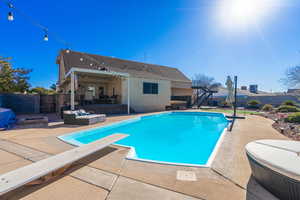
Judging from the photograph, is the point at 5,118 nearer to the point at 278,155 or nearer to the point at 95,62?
the point at 278,155

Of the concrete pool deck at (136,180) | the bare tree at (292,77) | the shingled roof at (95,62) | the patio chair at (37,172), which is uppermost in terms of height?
the shingled roof at (95,62)

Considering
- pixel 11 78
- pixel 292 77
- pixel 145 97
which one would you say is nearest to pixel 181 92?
pixel 145 97

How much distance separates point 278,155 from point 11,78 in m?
18.1

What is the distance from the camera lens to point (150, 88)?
49.1 ft

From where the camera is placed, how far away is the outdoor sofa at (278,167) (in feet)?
5.43

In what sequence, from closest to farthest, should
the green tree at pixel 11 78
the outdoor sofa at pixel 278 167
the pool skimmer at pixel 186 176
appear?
1. the outdoor sofa at pixel 278 167
2. the pool skimmer at pixel 186 176
3. the green tree at pixel 11 78

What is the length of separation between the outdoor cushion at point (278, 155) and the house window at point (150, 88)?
12.4 m

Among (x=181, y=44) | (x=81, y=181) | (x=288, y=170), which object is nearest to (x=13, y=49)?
(x=181, y=44)

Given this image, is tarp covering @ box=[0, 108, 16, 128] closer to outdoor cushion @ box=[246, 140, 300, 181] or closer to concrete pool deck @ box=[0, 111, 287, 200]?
concrete pool deck @ box=[0, 111, 287, 200]

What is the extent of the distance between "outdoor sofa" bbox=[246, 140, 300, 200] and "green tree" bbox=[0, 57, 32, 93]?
16.7 m

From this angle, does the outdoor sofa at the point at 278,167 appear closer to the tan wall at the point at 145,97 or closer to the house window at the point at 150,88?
the tan wall at the point at 145,97

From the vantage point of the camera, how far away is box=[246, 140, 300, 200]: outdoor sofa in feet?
5.43

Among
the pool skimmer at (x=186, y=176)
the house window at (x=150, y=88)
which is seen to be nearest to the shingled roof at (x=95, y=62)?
the house window at (x=150, y=88)

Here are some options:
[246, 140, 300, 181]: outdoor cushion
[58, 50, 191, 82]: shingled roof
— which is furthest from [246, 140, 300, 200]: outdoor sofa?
[58, 50, 191, 82]: shingled roof
